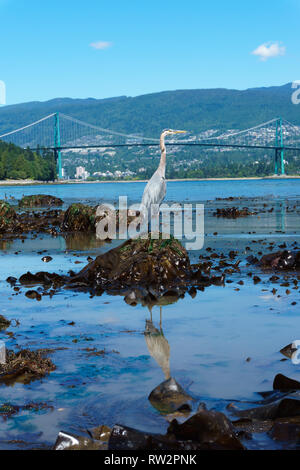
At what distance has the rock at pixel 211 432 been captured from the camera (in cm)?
333

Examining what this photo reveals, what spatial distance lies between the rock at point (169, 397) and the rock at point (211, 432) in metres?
0.55

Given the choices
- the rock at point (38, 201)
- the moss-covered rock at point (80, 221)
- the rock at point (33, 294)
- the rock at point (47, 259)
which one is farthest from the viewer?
the rock at point (38, 201)

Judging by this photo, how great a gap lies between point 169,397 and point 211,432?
764mm

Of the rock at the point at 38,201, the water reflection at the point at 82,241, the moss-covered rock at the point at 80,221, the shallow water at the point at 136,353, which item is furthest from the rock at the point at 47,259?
the rock at the point at 38,201

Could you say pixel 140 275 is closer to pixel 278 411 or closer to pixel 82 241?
pixel 278 411

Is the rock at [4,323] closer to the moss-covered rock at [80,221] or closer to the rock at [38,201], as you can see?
the moss-covered rock at [80,221]

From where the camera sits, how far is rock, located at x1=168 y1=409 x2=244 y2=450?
3.33m

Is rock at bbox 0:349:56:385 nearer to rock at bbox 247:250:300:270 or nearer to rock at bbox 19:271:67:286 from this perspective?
rock at bbox 19:271:67:286

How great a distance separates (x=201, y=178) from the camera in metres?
131

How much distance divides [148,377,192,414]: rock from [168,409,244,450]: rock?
0.55m

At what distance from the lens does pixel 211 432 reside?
3.36 meters

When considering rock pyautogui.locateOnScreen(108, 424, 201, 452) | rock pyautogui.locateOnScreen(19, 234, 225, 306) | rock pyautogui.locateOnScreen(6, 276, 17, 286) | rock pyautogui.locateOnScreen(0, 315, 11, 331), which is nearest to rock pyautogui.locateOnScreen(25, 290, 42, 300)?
rock pyautogui.locateOnScreen(19, 234, 225, 306)

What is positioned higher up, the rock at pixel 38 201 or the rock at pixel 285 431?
the rock at pixel 38 201

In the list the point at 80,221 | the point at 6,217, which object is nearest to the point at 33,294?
the point at 80,221
